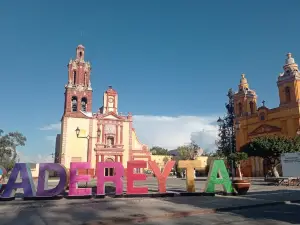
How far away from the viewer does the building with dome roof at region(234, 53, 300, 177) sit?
3891 cm

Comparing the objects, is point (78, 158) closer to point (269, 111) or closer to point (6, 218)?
point (269, 111)

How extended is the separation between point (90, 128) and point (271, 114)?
2965 centimetres

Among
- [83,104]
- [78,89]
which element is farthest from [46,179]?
[78,89]

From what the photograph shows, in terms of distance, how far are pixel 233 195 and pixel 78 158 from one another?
120 feet

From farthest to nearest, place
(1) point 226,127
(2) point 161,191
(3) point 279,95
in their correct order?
(1) point 226,127, (3) point 279,95, (2) point 161,191

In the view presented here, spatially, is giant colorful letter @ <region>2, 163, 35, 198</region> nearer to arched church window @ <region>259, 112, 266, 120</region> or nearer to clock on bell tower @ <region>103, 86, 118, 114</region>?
arched church window @ <region>259, 112, 266, 120</region>

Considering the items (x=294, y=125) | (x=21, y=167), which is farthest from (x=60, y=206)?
(x=294, y=125)

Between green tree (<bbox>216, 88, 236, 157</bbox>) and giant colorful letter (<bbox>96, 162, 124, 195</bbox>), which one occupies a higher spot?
green tree (<bbox>216, 88, 236, 157</bbox>)

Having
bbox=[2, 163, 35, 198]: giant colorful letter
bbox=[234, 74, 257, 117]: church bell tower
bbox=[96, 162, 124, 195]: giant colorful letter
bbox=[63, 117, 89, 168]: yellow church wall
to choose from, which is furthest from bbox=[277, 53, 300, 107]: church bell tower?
bbox=[2, 163, 35, 198]: giant colorful letter

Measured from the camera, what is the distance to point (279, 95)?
41.4 metres

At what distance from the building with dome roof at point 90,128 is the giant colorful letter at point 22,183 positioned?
33.2m

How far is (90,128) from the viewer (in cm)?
5000

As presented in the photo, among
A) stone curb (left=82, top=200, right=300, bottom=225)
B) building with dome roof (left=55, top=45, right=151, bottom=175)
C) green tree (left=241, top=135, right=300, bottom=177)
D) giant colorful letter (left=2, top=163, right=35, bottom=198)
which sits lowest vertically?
stone curb (left=82, top=200, right=300, bottom=225)

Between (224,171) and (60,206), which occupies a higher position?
(224,171)
